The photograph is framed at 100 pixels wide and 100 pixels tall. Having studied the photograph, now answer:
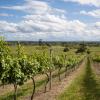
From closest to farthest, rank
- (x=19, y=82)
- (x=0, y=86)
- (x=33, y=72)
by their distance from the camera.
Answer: (x=19, y=82)
(x=33, y=72)
(x=0, y=86)

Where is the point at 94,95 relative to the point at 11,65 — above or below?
below

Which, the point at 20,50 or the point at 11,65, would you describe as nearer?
the point at 11,65

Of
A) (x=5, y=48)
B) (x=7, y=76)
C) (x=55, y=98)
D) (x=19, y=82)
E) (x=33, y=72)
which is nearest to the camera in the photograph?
(x=5, y=48)

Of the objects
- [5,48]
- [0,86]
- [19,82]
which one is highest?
[5,48]

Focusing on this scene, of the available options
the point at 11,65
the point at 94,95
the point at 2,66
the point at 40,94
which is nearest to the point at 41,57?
the point at 40,94

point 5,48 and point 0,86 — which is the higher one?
point 5,48

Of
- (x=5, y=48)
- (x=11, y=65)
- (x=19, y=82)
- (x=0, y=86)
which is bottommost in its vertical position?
(x=0, y=86)

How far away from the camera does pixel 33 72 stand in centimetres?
2864

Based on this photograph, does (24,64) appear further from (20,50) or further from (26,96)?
(26,96)

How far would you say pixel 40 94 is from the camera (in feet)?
111

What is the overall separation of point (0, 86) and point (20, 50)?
14.7m

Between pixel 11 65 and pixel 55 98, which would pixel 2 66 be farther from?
pixel 55 98

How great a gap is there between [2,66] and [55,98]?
34.8 feet

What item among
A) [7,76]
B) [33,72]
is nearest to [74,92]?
[33,72]
